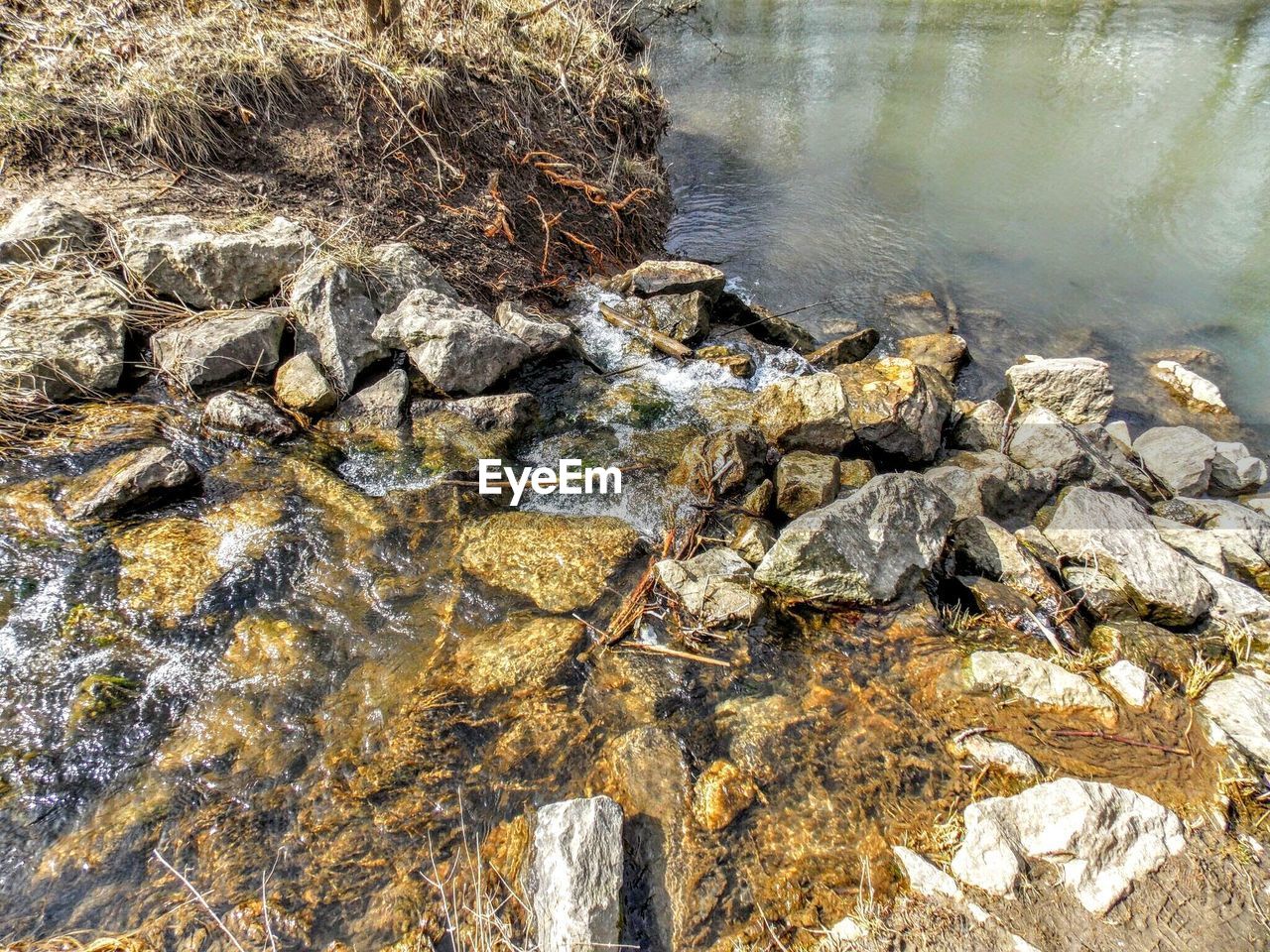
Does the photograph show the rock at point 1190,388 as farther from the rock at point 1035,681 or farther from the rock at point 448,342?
the rock at point 448,342

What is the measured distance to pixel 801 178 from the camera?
8.33 meters

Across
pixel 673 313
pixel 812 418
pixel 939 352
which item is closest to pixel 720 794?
pixel 812 418

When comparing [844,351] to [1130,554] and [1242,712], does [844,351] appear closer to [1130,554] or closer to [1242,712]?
[1130,554]

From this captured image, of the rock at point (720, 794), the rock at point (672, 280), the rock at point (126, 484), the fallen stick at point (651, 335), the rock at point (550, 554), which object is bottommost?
the rock at point (720, 794)

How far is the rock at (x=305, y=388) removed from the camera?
3.48 m

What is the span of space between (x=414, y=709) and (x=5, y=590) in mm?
1875

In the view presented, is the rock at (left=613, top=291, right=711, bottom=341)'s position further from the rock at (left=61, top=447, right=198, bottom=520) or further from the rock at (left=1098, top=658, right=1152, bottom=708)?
the rock at (left=1098, top=658, right=1152, bottom=708)

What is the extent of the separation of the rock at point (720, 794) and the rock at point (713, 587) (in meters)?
0.62

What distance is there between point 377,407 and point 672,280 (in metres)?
2.66

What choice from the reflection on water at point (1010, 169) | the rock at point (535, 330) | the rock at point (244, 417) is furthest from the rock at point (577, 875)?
the reflection on water at point (1010, 169)

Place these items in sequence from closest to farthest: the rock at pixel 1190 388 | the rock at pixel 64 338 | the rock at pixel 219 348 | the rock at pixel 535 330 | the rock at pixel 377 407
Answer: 1. the rock at pixel 64 338
2. the rock at pixel 219 348
3. the rock at pixel 377 407
4. the rock at pixel 535 330
5. the rock at pixel 1190 388

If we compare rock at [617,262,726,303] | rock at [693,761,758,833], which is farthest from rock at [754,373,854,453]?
rock at [693,761,758,833]

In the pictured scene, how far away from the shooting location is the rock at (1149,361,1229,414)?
521cm

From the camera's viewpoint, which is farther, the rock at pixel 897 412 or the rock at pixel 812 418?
the rock at pixel 897 412
